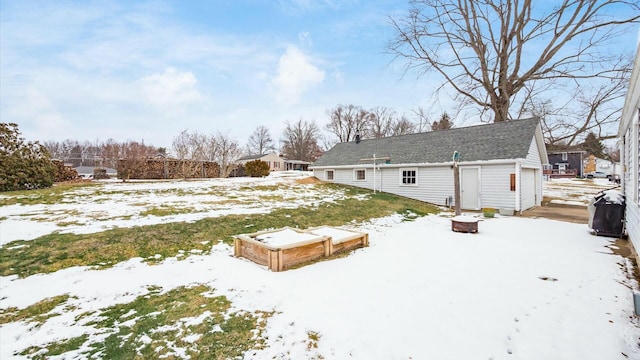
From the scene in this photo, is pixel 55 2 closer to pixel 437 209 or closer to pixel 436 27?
pixel 437 209

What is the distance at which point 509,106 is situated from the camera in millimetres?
19859

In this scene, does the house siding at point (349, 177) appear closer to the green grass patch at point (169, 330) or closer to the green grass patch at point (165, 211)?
the green grass patch at point (165, 211)

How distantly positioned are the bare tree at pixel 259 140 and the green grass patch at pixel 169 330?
6107cm

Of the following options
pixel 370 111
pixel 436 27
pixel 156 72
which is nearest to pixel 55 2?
pixel 156 72

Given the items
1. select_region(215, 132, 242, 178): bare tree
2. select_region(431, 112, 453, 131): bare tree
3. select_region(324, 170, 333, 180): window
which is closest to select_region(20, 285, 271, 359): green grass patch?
select_region(324, 170, 333, 180): window

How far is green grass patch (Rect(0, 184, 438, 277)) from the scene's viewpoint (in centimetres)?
514

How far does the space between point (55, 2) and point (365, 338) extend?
40.2ft

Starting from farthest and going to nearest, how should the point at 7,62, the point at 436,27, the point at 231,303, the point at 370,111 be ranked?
the point at 370,111 < the point at 436,27 < the point at 7,62 < the point at 231,303

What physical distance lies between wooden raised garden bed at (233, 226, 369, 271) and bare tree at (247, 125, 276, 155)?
193 ft

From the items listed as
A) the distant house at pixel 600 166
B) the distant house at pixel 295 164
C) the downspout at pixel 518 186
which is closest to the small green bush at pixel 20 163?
the downspout at pixel 518 186

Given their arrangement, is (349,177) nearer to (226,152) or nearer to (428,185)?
(428,185)

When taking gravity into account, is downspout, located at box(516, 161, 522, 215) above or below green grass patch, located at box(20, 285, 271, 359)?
above

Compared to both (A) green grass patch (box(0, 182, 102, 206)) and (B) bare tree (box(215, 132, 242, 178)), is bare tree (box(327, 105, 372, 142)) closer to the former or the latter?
(B) bare tree (box(215, 132, 242, 178))

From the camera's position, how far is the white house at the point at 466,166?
39.2 ft
